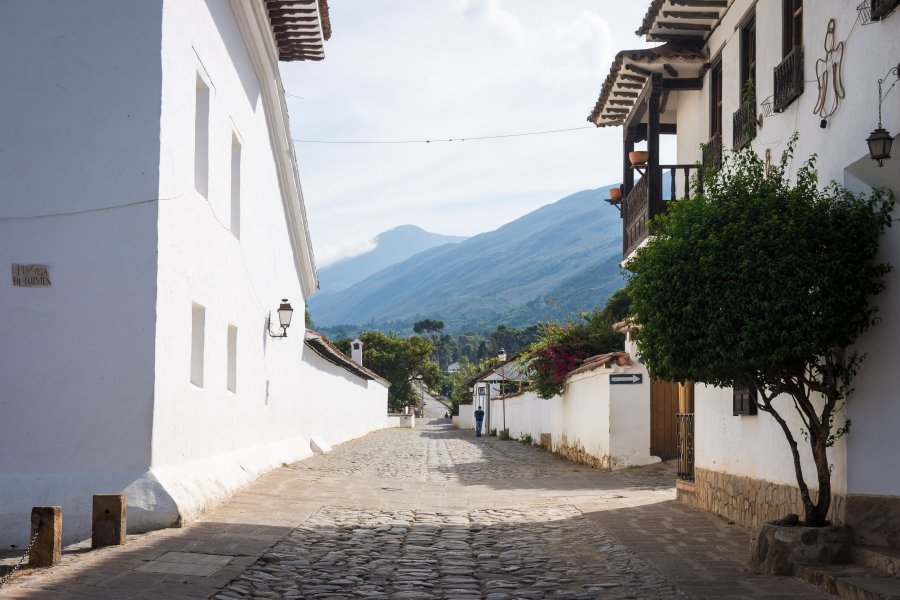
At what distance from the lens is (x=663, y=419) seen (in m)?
17.4

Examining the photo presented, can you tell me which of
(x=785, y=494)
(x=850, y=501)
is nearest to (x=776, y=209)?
(x=850, y=501)

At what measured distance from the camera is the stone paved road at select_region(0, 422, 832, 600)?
6.67 meters

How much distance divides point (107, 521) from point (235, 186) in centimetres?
686

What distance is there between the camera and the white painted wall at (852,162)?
23.1 feet

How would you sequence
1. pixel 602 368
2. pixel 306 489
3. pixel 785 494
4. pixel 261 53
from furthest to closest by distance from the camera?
pixel 602 368, pixel 261 53, pixel 306 489, pixel 785 494

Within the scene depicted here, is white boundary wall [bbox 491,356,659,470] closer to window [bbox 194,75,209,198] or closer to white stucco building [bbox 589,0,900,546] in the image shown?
white stucco building [bbox 589,0,900,546]

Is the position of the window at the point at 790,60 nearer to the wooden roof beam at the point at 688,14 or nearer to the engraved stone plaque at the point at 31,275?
the wooden roof beam at the point at 688,14

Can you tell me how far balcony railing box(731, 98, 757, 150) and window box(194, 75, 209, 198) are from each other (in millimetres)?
5974

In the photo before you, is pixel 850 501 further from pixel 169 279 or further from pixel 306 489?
pixel 306 489

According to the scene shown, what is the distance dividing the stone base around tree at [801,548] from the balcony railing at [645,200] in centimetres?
552

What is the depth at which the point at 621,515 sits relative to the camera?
10.9 metres

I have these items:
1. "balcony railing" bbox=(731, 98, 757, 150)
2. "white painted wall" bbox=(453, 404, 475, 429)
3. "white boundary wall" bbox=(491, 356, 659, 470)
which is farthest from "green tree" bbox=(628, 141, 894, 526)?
"white painted wall" bbox=(453, 404, 475, 429)

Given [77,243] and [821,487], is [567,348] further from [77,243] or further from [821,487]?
[821,487]

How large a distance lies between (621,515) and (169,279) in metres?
5.52
